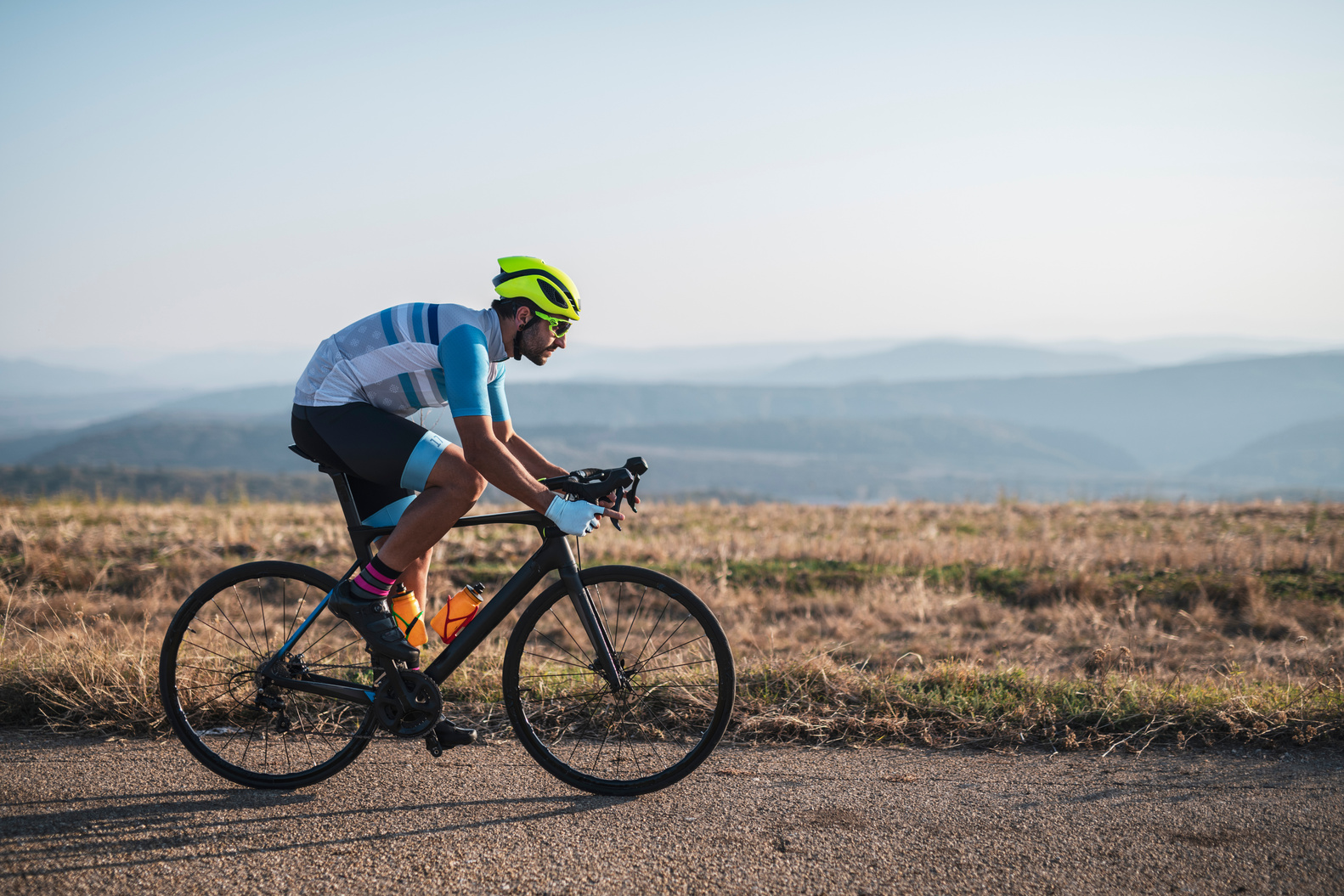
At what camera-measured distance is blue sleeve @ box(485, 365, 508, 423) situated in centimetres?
399

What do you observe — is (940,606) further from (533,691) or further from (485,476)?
(485,476)

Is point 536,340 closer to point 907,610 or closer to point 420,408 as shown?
point 420,408

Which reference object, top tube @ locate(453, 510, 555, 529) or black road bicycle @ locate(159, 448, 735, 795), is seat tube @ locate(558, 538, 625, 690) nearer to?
black road bicycle @ locate(159, 448, 735, 795)

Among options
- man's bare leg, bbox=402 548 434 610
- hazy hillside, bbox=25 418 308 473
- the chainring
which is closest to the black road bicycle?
the chainring

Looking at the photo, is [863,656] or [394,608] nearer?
[394,608]

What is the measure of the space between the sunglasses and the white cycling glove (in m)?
0.81

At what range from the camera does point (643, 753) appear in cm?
400

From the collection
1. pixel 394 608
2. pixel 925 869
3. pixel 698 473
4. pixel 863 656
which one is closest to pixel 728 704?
pixel 925 869

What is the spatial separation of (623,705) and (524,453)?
4.42ft

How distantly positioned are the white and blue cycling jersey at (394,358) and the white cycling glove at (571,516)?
50 centimetres

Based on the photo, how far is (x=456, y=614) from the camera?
375 cm

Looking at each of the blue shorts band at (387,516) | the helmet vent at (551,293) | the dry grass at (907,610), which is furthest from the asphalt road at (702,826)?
the helmet vent at (551,293)

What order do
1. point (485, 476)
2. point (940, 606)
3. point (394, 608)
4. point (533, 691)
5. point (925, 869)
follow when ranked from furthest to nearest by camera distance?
point (940, 606) < point (533, 691) < point (394, 608) < point (485, 476) < point (925, 869)

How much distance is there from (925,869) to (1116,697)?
2084 mm
